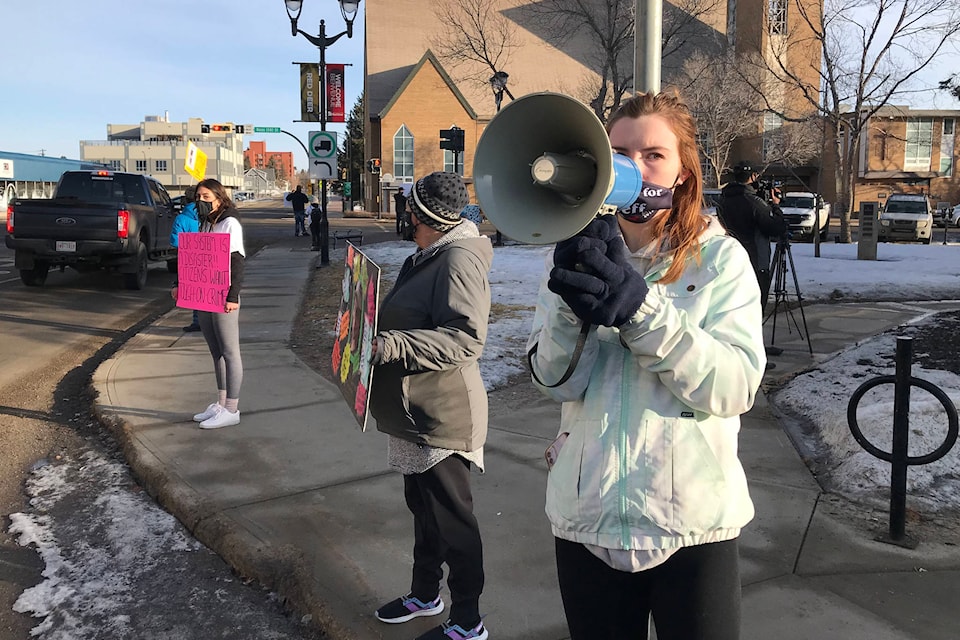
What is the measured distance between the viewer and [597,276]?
1.42 metres

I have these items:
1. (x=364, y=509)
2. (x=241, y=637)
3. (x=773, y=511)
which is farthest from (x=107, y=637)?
(x=773, y=511)

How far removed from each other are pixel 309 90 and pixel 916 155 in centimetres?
4138

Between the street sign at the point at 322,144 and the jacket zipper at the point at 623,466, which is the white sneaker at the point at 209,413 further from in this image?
the street sign at the point at 322,144

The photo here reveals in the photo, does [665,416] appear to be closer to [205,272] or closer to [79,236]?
[205,272]

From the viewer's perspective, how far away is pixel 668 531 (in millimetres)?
1652

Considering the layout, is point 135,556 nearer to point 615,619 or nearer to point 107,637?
point 107,637

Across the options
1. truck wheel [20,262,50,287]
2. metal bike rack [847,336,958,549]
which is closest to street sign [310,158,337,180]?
truck wheel [20,262,50,287]

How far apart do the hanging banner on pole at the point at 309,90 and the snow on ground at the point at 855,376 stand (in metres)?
7.47

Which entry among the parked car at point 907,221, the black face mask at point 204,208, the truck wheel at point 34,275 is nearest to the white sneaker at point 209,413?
the black face mask at point 204,208

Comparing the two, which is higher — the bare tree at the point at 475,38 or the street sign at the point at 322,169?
the bare tree at the point at 475,38

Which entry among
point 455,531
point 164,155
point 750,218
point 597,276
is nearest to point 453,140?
point 750,218

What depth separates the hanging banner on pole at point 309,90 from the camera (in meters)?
19.7

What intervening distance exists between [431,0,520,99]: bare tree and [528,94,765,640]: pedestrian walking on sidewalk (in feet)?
57.2

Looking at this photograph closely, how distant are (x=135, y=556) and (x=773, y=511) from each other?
10.6 feet
